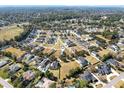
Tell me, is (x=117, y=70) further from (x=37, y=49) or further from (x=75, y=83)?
(x=37, y=49)

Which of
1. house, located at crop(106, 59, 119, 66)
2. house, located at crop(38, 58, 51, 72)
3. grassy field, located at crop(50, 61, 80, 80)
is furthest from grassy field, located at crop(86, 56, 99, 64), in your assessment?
house, located at crop(38, 58, 51, 72)

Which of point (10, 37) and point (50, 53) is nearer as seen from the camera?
point (50, 53)

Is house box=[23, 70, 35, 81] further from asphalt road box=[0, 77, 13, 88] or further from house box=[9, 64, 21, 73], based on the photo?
asphalt road box=[0, 77, 13, 88]

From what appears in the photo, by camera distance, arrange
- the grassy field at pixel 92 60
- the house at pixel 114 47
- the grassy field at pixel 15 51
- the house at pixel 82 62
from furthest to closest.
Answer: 1. the house at pixel 114 47
2. the grassy field at pixel 15 51
3. the grassy field at pixel 92 60
4. the house at pixel 82 62

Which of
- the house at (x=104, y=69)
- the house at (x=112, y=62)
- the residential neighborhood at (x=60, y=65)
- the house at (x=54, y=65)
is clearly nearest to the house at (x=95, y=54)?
the residential neighborhood at (x=60, y=65)

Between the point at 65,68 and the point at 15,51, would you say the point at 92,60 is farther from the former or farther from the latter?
the point at 15,51

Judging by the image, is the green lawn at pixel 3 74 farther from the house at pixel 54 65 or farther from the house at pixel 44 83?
the house at pixel 54 65

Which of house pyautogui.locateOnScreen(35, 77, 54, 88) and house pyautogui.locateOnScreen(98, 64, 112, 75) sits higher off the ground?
house pyautogui.locateOnScreen(35, 77, 54, 88)

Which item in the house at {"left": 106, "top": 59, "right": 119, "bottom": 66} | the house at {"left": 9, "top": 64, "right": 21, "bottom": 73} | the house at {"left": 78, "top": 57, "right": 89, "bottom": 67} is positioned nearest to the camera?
the house at {"left": 9, "top": 64, "right": 21, "bottom": 73}

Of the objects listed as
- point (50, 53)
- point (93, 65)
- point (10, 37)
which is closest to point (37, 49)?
point (50, 53)
